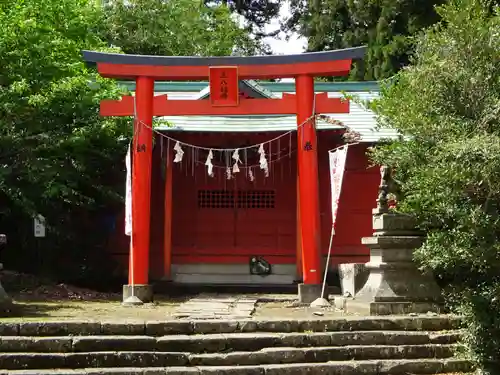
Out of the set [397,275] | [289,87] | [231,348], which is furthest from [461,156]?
[289,87]

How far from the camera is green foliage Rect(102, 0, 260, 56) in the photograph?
90.9 feet

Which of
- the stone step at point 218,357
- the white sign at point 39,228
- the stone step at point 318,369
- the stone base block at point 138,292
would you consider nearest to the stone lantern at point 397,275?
the stone step at point 218,357

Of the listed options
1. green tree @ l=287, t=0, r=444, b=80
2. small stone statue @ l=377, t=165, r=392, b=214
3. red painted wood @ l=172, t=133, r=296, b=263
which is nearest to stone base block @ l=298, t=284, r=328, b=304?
small stone statue @ l=377, t=165, r=392, b=214

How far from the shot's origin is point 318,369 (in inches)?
304

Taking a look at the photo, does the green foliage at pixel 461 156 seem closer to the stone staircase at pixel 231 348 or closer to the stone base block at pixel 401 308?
the stone base block at pixel 401 308

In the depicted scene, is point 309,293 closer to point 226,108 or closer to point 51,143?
point 226,108

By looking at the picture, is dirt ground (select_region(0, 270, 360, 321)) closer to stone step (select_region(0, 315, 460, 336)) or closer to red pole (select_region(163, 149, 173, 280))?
stone step (select_region(0, 315, 460, 336))

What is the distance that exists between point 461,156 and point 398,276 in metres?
2.72

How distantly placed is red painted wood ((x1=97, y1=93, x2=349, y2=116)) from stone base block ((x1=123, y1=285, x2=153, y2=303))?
3.07 m

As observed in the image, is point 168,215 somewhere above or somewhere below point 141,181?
below

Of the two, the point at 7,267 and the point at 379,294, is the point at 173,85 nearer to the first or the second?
the point at 7,267

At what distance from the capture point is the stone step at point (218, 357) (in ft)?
24.4

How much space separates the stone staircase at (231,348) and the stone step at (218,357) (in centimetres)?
1

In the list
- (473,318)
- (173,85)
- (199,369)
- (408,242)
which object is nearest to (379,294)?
(408,242)
